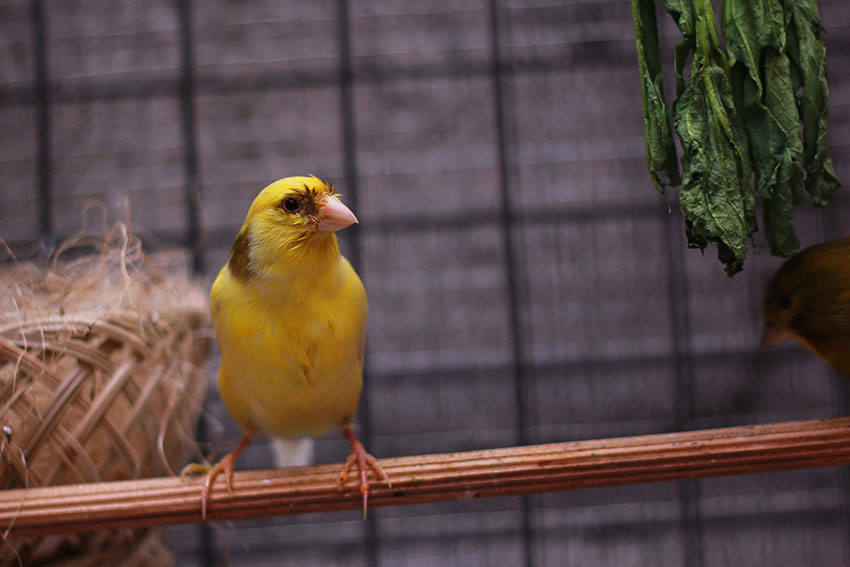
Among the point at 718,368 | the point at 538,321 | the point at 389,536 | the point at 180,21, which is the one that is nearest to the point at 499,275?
the point at 538,321

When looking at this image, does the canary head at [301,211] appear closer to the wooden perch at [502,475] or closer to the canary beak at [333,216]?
the canary beak at [333,216]

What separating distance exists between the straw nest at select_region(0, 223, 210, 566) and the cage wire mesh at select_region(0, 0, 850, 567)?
1.85ft

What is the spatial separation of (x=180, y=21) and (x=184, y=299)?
0.80 meters

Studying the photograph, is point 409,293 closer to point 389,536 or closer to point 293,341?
point 389,536

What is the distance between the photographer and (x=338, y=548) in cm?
150

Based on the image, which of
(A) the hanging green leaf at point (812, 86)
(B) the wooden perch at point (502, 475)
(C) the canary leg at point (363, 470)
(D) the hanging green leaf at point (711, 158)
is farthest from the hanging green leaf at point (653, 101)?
(C) the canary leg at point (363, 470)

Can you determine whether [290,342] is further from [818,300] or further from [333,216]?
[818,300]

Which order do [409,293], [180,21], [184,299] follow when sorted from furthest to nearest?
[409,293] → [180,21] → [184,299]

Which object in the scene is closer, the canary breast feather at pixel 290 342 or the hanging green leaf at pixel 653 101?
the hanging green leaf at pixel 653 101

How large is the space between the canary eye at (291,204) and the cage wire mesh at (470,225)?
0.70 metres

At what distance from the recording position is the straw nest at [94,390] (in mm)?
742

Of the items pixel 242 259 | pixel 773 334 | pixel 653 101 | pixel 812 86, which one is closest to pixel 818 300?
pixel 773 334

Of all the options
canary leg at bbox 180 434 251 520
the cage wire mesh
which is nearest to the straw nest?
canary leg at bbox 180 434 251 520

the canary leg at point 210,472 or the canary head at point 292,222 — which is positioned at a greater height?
the canary head at point 292,222
